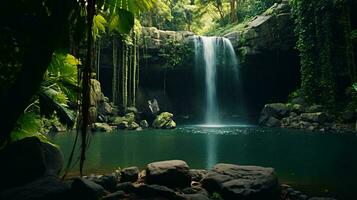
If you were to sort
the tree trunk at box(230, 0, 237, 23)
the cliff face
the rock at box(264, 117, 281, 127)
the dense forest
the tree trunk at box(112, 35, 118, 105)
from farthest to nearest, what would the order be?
1. the tree trunk at box(230, 0, 237, 23)
2. the tree trunk at box(112, 35, 118, 105)
3. the cliff face
4. the rock at box(264, 117, 281, 127)
5. the dense forest

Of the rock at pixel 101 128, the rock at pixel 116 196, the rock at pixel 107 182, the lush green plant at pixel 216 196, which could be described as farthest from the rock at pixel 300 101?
the rock at pixel 116 196

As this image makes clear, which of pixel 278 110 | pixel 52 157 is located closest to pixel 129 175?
pixel 52 157

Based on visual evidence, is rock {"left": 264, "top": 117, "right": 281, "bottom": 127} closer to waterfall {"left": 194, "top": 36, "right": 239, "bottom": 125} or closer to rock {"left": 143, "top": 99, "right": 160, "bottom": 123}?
waterfall {"left": 194, "top": 36, "right": 239, "bottom": 125}

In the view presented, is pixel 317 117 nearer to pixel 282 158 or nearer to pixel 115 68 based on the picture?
pixel 282 158

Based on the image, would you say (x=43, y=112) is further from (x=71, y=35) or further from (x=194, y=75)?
(x=194, y=75)

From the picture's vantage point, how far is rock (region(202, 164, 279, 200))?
623 centimetres

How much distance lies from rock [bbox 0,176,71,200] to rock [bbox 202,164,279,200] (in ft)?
9.30

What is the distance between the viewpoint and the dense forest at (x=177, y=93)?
3.60 metres

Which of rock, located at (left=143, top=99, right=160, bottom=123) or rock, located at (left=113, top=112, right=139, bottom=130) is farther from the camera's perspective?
rock, located at (left=143, top=99, right=160, bottom=123)

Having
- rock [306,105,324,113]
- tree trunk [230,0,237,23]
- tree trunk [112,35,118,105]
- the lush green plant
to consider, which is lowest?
the lush green plant

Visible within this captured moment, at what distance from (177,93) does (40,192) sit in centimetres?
2880

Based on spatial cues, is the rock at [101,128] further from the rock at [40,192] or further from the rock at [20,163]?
the rock at [40,192]

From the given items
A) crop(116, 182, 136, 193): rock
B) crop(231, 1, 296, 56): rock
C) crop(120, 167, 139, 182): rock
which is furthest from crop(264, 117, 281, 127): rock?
crop(116, 182, 136, 193): rock

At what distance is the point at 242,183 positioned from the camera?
6449 millimetres
